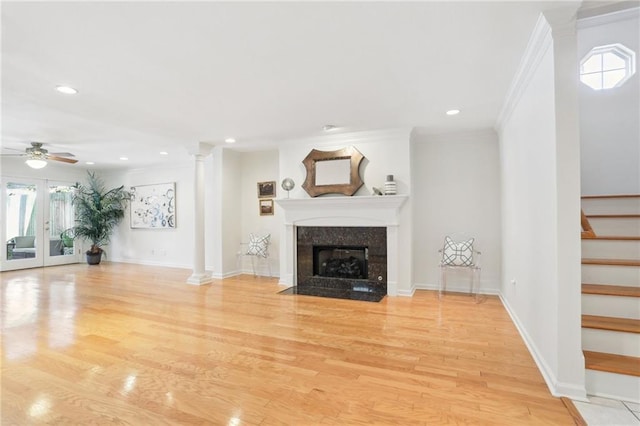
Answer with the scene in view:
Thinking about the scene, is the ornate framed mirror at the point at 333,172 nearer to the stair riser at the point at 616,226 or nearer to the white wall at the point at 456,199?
the white wall at the point at 456,199

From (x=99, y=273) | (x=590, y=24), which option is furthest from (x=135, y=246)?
(x=590, y=24)

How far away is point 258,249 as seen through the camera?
5.30 m

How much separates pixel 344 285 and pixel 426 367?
7.86 ft

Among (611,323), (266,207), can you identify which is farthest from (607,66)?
(266,207)

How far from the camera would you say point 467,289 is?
435 centimetres

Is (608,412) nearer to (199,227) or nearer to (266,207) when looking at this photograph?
(266,207)

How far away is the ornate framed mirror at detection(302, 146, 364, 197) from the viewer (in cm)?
446

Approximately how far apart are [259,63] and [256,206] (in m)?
3.60

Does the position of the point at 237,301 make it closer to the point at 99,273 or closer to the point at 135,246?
the point at 99,273

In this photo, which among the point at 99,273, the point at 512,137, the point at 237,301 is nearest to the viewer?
the point at 512,137

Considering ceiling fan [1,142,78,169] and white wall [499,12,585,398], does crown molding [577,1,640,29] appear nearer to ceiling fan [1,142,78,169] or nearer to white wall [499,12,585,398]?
white wall [499,12,585,398]

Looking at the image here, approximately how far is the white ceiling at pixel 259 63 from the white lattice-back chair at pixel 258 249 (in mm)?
2108

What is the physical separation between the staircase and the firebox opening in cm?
264

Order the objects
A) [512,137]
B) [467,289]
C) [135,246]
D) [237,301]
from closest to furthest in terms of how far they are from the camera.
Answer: [512,137] < [237,301] < [467,289] < [135,246]
